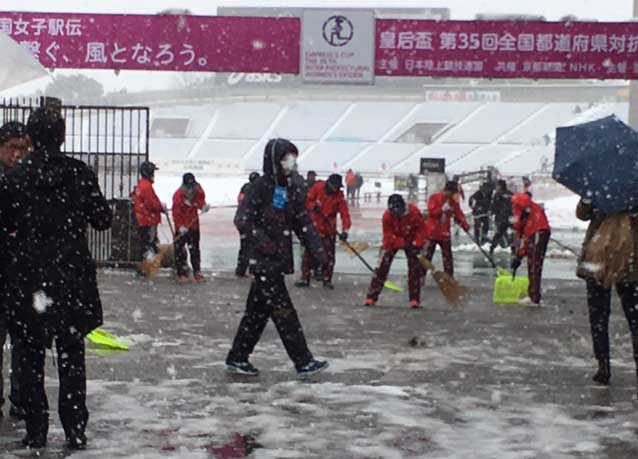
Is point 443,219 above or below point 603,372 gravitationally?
above

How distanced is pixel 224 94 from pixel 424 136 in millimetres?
20207

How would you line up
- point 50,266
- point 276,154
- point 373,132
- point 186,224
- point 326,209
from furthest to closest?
point 373,132 → point 186,224 → point 326,209 → point 276,154 → point 50,266

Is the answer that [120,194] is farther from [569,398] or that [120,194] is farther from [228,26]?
[569,398]

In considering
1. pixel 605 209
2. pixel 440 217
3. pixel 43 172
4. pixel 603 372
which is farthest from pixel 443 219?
pixel 43 172

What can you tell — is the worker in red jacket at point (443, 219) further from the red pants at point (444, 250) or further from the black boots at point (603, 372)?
the black boots at point (603, 372)

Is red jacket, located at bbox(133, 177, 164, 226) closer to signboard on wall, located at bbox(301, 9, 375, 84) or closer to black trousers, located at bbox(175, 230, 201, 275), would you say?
black trousers, located at bbox(175, 230, 201, 275)

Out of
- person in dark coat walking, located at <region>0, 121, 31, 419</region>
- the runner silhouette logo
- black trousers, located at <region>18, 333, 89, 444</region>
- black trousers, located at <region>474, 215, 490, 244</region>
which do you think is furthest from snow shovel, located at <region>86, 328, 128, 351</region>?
black trousers, located at <region>474, 215, 490, 244</region>

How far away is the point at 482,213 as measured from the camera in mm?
27531

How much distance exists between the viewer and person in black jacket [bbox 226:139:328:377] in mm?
8812

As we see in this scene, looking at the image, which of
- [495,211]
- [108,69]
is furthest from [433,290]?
[495,211]

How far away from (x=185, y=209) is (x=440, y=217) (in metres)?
3.80

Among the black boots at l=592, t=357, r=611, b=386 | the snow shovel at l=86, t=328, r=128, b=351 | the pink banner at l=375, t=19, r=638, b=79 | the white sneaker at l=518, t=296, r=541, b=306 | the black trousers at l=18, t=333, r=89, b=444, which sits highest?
the pink banner at l=375, t=19, r=638, b=79

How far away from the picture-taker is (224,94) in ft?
307

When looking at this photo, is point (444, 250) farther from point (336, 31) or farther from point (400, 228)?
point (336, 31)
